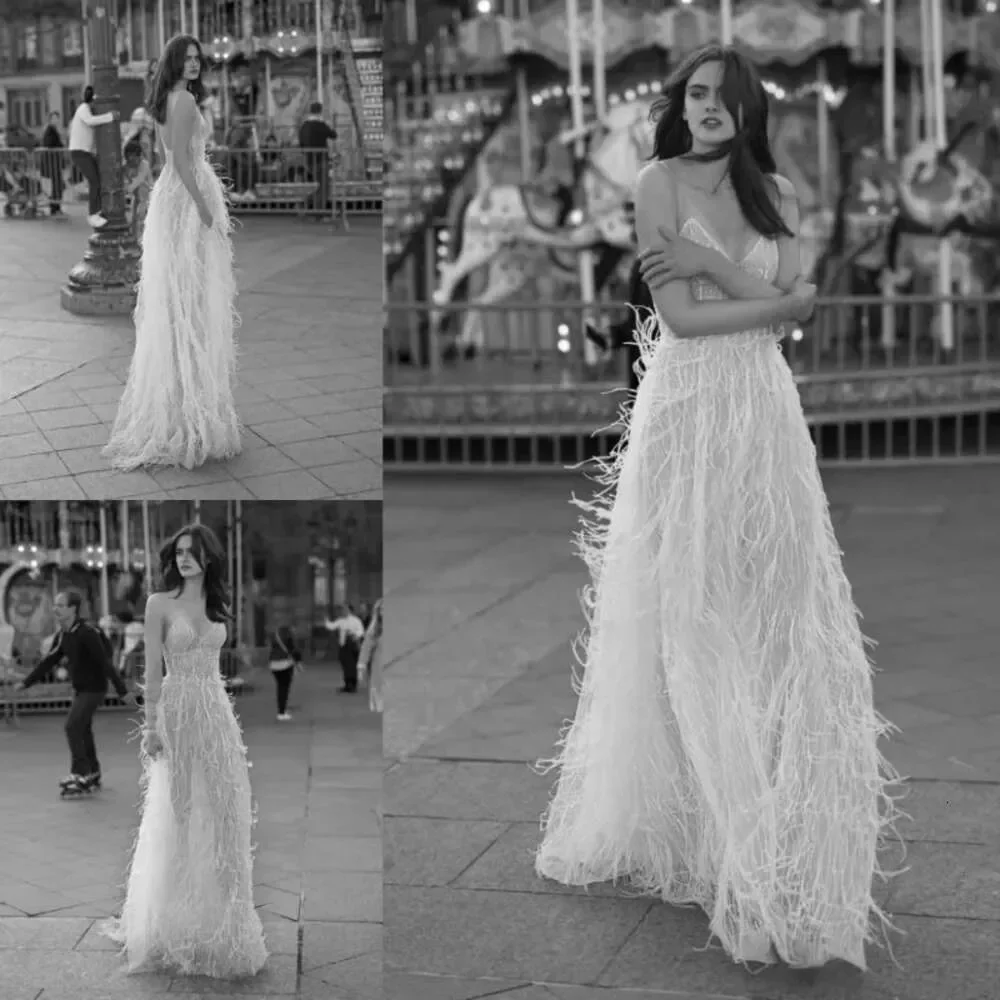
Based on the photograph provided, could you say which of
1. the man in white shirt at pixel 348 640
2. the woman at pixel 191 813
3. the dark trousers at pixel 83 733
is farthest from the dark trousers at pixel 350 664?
the dark trousers at pixel 83 733

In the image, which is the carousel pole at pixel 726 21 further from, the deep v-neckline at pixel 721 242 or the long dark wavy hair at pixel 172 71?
the long dark wavy hair at pixel 172 71

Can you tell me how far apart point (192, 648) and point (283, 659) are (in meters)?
0.46

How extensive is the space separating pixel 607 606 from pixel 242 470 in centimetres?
109

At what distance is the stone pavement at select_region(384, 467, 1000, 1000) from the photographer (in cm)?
382

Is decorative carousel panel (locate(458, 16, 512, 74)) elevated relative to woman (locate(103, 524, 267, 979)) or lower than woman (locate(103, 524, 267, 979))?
elevated

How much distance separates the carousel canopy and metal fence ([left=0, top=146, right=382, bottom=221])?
7.79 metres

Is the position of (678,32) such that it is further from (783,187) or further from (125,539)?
(125,539)

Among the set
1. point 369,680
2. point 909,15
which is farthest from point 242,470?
point 909,15

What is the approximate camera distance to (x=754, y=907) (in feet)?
12.5

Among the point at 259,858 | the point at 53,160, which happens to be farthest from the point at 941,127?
the point at 53,160

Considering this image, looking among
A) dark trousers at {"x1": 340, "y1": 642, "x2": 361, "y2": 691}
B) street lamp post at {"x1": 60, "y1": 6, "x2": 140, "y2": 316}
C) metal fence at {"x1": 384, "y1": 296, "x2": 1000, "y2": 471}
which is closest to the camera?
street lamp post at {"x1": 60, "y1": 6, "x2": 140, "y2": 316}

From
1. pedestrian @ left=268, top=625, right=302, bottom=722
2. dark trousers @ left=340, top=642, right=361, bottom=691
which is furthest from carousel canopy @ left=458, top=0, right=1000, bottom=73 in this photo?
dark trousers @ left=340, top=642, right=361, bottom=691

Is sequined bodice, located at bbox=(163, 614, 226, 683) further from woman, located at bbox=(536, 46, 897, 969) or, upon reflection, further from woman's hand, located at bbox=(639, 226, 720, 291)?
woman's hand, located at bbox=(639, 226, 720, 291)

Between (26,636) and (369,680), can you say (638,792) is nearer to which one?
(369,680)
